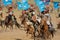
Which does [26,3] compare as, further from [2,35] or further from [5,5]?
[2,35]

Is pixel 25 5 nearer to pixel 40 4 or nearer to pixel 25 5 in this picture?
pixel 25 5

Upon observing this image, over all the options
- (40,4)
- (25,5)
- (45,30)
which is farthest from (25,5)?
(45,30)

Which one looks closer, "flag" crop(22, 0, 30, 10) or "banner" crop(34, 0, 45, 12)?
"flag" crop(22, 0, 30, 10)

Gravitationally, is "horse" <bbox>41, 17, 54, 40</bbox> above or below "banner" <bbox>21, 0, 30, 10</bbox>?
below

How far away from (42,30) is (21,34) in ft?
8.34

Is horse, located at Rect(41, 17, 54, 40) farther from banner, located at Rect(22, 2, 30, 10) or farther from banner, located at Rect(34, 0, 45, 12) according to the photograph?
banner, located at Rect(34, 0, 45, 12)

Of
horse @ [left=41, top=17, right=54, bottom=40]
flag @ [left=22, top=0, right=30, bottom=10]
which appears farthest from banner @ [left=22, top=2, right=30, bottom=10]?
horse @ [left=41, top=17, right=54, bottom=40]

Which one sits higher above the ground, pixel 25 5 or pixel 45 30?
pixel 25 5

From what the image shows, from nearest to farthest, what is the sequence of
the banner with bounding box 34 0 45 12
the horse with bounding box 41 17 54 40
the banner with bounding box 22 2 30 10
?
the horse with bounding box 41 17 54 40
the banner with bounding box 22 2 30 10
the banner with bounding box 34 0 45 12

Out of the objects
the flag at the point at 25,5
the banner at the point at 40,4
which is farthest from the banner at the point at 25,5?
the banner at the point at 40,4

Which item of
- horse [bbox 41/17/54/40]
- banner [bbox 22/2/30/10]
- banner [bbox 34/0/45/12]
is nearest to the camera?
horse [bbox 41/17/54/40]

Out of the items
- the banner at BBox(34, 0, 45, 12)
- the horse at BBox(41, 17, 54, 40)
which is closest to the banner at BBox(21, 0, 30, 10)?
the banner at BBox(34, 0, 45, 12)

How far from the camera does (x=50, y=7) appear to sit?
2586cm

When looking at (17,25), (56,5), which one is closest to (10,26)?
(17,25)
